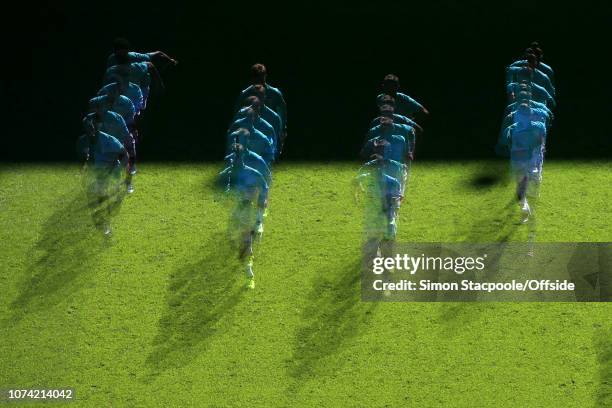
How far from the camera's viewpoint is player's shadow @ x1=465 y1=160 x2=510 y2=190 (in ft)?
40.9

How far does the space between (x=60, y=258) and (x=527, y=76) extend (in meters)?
5.46

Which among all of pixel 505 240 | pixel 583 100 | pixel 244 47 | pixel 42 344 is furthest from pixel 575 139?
pixel 42 344

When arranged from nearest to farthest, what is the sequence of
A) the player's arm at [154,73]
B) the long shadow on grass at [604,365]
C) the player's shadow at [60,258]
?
1. the long shadow on grass at [604,365]
2. the player's shadow at [60,258]
3. the player's arm at [154,73]

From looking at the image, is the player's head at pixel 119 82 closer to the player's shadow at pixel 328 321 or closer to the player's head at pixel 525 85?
the player's shadow at pixel 328 321

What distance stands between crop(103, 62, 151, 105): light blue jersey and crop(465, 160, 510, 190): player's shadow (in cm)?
387

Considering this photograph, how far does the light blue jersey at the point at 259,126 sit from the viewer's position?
11797mm

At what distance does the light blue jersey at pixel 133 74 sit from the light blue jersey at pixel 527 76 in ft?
13.6

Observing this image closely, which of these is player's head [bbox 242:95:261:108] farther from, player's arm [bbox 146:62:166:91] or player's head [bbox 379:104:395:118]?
player's arm [bbox 146:62:166:91]

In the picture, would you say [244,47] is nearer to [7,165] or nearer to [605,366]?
[7,165]

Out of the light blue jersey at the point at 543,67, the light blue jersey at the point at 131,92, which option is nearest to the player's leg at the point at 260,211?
the light blue jersey at the point at 131,92

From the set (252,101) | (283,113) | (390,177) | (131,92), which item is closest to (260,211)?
(252,101)

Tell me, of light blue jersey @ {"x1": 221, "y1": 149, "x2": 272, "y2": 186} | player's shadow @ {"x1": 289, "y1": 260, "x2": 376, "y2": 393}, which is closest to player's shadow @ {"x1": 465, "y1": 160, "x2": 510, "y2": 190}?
player's shadow @ {"x1": 289, "y1": 260, "x2": 376, "y2": 393}

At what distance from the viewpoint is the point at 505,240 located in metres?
11.6

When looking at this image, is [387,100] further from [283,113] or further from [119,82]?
[119,82]
